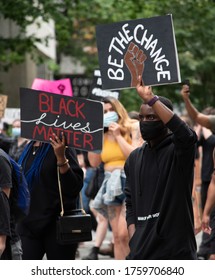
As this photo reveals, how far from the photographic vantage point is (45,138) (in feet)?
24.0

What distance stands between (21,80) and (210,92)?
841cm

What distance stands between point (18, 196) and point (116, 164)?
160 inches

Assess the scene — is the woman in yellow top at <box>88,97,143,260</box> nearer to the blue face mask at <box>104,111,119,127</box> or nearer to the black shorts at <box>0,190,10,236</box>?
the blue face mask at <box>104,111,119,127</box>

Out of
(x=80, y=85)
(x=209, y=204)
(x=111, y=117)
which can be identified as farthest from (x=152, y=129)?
(x=80, y=85)

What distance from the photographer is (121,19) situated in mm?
22219

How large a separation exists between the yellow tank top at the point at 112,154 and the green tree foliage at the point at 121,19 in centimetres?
777

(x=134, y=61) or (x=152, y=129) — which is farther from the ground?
(x=134, y=61)

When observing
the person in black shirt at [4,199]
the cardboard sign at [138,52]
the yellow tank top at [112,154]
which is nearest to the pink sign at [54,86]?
the yellow tank top at [112,154]

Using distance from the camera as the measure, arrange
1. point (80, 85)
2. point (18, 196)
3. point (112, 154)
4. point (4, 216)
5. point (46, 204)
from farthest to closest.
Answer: point (80, 85)
point (112, 154)
point (46, 204)
point (18, 196)
point (4, 216)

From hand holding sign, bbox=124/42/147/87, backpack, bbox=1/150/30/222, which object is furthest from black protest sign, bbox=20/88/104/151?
backpack, bbox=1/150/30/222

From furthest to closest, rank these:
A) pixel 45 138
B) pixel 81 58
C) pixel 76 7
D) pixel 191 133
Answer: pixel 81 58
pixel 76 7
pixel 45 138
pixel 191 133

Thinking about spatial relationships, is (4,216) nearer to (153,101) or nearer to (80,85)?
(153,101)
